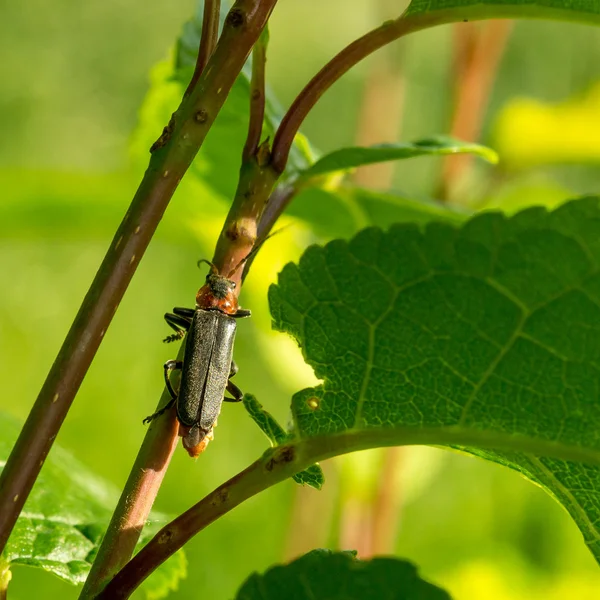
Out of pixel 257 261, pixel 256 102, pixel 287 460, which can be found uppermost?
pixel 257 261

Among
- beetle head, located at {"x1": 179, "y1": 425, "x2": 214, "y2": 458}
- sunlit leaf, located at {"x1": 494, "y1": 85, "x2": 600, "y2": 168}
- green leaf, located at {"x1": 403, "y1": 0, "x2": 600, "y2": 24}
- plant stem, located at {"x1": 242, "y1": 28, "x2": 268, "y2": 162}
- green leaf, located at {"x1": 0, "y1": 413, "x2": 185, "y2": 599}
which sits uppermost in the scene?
sunlit leaf, located at {"x1": 494, "y1": 85, "x2": 600, "y2": 168}

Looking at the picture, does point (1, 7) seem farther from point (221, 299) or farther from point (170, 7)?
point (221, 299)

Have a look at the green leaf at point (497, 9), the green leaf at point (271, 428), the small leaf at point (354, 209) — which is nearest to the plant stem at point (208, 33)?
the green leaf at point (497, 9)

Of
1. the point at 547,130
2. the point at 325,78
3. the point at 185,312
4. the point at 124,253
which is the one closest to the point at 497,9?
the point at 325,78

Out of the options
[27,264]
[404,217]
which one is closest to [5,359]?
[27,264]

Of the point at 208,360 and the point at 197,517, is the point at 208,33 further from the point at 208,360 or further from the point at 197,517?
the point at 208,360

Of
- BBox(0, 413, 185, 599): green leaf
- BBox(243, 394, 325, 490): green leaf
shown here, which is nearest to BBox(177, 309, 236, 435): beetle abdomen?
BBox(0, 413, 185, 599): green leaf

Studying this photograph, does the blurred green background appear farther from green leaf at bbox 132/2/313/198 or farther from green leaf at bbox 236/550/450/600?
green leaf at bbox 236/550/450/600
